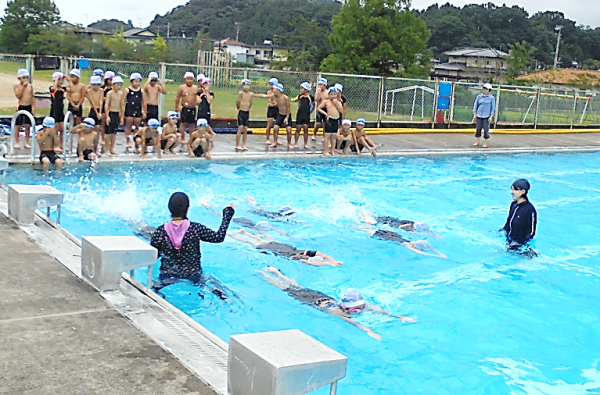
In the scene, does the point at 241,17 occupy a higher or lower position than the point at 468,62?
higher

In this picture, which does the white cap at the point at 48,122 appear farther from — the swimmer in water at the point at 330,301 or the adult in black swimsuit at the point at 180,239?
the adult in black swimsuit at the point at 180,239

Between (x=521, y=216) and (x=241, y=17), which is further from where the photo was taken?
(x=241, y=17)

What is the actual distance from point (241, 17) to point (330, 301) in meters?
125

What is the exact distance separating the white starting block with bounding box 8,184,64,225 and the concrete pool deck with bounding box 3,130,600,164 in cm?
516

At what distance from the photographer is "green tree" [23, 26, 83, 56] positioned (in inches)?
2272

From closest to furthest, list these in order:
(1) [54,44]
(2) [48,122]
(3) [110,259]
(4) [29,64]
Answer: (3) [110,259]
(2) [48,122]
(4) [29,64]
(1) [54,44]

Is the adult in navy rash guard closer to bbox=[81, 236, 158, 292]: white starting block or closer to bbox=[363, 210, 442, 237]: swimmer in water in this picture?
bbox=[363, 210, 442, 237]: swimmer in water

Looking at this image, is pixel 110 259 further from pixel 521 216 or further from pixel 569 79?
pixel 569 79

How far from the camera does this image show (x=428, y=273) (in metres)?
9.25

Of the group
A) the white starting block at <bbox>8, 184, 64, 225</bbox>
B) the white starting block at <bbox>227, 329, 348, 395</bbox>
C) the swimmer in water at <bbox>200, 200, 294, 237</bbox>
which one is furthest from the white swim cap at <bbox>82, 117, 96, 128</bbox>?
the white starting block at <bbox>227, 329, 348, 395</bbox>

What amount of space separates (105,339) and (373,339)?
3.22 m

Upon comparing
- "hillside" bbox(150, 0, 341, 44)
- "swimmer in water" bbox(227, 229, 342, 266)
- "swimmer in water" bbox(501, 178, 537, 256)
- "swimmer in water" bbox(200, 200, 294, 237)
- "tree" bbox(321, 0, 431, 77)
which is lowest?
"swimmer in water" bbox(227, 229, 342, 266)

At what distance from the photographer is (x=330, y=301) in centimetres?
755

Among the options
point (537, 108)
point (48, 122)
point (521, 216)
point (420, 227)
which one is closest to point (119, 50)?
point (537, 108)
